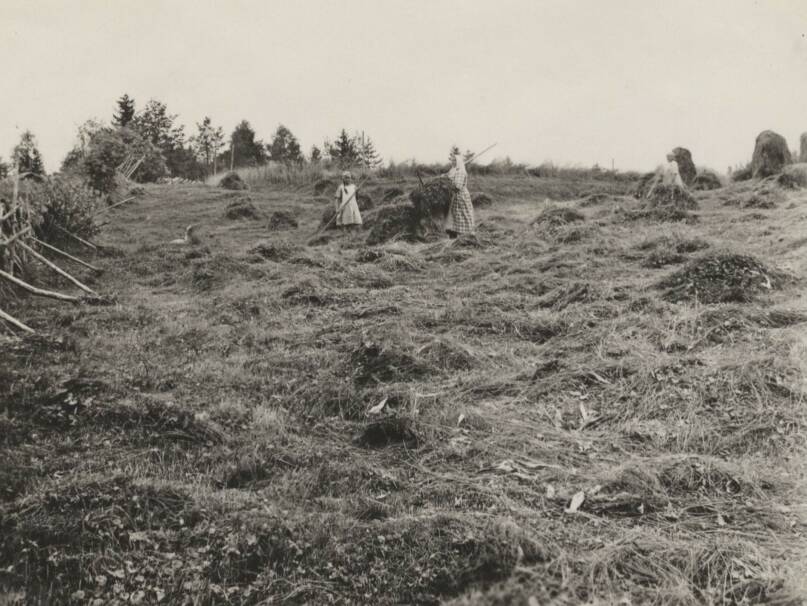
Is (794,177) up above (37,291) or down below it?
above

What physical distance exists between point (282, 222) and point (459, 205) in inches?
198

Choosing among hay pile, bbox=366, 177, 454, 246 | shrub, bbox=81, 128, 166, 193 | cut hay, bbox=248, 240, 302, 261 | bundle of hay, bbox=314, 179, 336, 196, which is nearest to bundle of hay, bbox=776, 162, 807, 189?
hay pile, bbox=366, 177, 454, 246

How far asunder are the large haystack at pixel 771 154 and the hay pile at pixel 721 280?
1122 cm

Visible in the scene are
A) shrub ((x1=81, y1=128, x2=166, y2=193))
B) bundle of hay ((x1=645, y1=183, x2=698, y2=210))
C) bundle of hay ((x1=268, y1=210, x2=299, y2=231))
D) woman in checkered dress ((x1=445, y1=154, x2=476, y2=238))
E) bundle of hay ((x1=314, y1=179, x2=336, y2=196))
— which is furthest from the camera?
bundle of hay ((x1=314, y1=179, x2=336, y2=196))

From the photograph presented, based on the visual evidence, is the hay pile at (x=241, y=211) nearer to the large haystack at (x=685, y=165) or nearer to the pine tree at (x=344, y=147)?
the large haystack at (x=685, y=165)

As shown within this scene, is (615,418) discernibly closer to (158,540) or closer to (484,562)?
(484,562)

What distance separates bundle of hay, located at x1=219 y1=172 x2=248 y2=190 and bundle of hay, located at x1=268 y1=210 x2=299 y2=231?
8375 millimetres

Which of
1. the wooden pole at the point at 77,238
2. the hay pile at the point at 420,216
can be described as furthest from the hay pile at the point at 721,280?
the wooden pole at the point at 77,238

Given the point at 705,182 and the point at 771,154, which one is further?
the point at 705,182

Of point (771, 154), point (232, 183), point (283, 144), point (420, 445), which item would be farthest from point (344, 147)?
point (420, 445)

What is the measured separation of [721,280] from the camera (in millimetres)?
6609

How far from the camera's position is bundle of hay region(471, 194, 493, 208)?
17.8m

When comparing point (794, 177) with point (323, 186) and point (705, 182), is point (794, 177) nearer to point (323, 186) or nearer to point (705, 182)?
point (705, 182)

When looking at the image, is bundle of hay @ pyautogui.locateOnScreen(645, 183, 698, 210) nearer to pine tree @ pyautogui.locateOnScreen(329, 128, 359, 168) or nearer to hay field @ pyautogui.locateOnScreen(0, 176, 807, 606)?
hay field @ pyautogui.locateOnScreen(0, 176, 807, 606)
